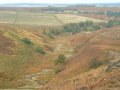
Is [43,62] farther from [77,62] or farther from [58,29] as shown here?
[58,29]

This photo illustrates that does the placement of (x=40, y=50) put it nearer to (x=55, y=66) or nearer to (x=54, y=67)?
(x=54, y=67)

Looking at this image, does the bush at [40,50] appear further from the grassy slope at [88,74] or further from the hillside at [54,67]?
the grassy slope at [88,74]

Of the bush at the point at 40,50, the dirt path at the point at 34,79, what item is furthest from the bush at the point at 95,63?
the bush at the point at 40,50

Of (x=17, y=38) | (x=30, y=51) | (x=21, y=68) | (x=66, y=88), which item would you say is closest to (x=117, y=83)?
(x=66, y=88)

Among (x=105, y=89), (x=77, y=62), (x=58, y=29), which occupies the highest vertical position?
(x=105, y=89)

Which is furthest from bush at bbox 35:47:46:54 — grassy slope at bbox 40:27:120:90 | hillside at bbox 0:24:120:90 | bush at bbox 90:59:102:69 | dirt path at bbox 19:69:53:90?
bush at bbox 90:59:102:69

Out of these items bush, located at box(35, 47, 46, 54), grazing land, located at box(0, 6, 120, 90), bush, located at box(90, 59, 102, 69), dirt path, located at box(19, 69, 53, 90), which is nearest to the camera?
grazing land, located at box(0, 6, 120, 90)

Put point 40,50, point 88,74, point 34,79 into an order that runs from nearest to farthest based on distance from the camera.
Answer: point 88,74, point 34,79, point 40,50

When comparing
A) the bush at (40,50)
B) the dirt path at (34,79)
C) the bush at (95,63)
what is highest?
the bush at (95,63)

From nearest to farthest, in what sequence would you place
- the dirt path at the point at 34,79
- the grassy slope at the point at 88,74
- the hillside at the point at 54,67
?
1. the grassy slope at the point at 88,74
2. the hillside at the point at 54,67
3. the dirt path at the point at 34,79

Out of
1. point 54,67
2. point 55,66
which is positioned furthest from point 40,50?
point 55,66

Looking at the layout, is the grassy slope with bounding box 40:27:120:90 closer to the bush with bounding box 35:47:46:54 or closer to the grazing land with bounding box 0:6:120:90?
the grazing land with bounding box 0:6:120:90
